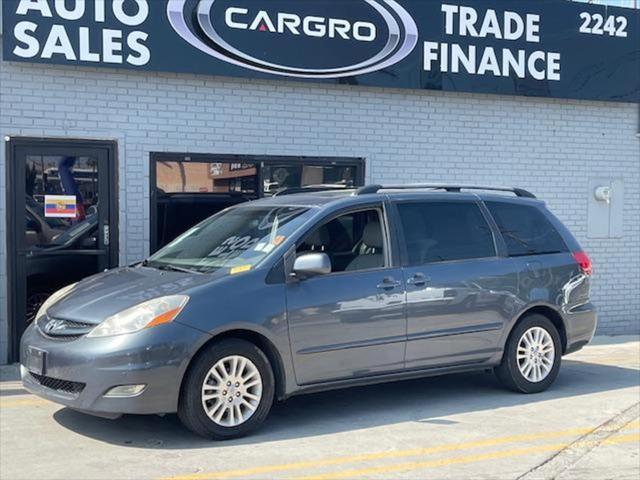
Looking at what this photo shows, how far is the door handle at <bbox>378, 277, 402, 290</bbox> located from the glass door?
370 centimetres

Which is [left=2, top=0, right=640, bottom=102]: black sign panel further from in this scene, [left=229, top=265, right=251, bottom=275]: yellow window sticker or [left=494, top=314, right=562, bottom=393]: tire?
[left=494, top=314, right=562, bottom=393]: tire

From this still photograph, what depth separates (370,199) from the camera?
6.73 metres

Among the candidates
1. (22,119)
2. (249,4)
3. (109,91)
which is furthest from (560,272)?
(22,119)

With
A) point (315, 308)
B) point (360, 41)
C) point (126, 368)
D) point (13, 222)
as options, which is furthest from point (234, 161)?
point (126, 368)

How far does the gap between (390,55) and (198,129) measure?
2.54m

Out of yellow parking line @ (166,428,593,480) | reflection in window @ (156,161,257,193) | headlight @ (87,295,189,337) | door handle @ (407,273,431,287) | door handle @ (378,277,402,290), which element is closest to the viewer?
yellow parking line @ (166,428,593,480)

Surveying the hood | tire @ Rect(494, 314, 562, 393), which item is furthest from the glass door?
tire @ Rect(494, 314, 562, 393)

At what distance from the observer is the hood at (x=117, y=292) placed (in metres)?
5.68

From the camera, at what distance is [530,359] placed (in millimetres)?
7312

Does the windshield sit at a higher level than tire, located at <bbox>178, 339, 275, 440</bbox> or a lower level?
higher

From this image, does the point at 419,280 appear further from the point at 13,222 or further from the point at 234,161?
the point at 13,222

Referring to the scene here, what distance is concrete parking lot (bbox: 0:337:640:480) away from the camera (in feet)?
17.2

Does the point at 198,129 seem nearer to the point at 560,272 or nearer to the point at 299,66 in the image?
the point at 299,66

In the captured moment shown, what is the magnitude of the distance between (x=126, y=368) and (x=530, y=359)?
147 inches
